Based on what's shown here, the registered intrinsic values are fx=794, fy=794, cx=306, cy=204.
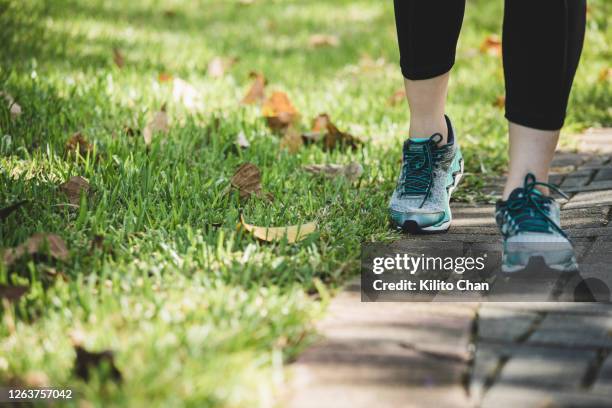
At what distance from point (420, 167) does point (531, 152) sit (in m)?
0.43

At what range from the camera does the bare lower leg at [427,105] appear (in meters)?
2.29

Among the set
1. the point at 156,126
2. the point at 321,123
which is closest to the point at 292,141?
the point at 321,123

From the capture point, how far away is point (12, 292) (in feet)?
5.41

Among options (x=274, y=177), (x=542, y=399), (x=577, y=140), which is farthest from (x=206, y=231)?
(x=577, y=140)

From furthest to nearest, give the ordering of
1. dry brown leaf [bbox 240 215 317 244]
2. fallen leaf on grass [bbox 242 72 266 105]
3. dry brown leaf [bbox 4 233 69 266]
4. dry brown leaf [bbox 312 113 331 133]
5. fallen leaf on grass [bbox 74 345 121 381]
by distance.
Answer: fallen leaf on grass [bbox 242 72 266 105] < dry brown leaf [bbox 312 113 331 133] < dry brown leaf [bbox 240 215 317 244] < dry brown leaf [bbox 4 233 69 266] < fallen leaf on grass [bbox 74 345 121 381]

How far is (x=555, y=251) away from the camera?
190cm

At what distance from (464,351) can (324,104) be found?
2.39m

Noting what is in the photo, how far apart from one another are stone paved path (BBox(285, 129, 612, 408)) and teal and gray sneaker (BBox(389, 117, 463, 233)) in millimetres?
470

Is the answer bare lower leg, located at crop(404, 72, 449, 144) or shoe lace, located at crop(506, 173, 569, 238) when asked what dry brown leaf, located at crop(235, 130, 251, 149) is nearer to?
bare lower leg, located at crop(404, 72, 449, 144)

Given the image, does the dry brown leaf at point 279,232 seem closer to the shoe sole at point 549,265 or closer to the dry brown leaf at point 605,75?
the shoe sole at point 549,265

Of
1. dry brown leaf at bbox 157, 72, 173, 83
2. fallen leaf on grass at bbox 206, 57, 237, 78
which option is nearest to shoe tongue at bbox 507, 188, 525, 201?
dry brown leaf at bbox 157, 72, 173, 83

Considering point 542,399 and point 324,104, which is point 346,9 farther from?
point 542,399

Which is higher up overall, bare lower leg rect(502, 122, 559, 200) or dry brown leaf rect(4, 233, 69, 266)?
bare lower leg rect(502, 122, 559, 200)

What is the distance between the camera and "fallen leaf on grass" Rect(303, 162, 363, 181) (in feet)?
8.99
